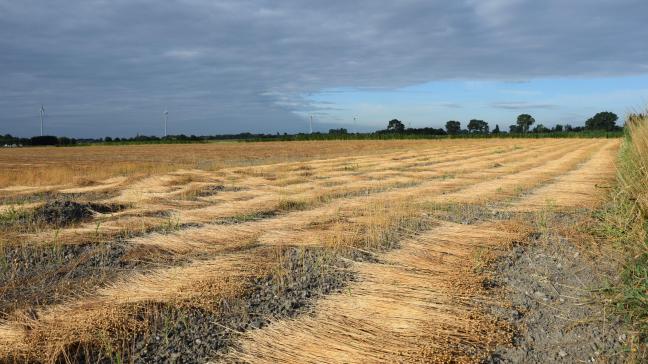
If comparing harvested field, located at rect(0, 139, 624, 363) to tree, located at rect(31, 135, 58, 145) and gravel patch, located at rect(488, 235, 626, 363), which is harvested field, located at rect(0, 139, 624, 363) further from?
tree, located at rect(31, 135, 58, 145)

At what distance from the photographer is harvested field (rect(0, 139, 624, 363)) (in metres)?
3.30

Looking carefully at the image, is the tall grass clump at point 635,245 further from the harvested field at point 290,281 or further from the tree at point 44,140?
the tree at point 44,140

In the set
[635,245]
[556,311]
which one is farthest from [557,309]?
[635,245]

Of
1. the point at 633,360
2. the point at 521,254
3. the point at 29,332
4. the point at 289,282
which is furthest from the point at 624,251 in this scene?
the point at 29,332

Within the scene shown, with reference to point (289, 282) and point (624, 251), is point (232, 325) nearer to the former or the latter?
point (289, 282)

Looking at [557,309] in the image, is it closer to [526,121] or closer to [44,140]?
[44,140]

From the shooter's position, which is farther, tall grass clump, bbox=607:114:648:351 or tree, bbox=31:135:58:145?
tree, bbox=31:135:58:145

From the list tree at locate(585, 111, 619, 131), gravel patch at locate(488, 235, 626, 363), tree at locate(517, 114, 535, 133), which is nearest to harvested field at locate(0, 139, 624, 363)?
gravel patch at locate(488, 235, 626, 363)

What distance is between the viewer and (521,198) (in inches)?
391

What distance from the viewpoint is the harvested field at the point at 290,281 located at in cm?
330

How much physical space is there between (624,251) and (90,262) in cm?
552

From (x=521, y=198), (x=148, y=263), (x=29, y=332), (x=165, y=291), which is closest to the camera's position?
(x=29, y=332)

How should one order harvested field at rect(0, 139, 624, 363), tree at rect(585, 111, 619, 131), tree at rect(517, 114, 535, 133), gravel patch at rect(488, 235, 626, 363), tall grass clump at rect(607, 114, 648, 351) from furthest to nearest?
tree at rect(517, 114, 535, 133) → tree at rect(585, 111, 619, 131) → tall grass clump at rect(607, 114, 648, 351) → harvested field at rect(0, 139, 624, 363) → gravel patch at rect(488, 235, 626, 363)

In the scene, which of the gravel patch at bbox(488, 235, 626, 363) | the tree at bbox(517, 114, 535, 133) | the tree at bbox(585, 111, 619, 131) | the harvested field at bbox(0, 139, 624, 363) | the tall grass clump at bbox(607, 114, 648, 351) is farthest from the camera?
the tree at bbox(517, 114, 535, 133)
